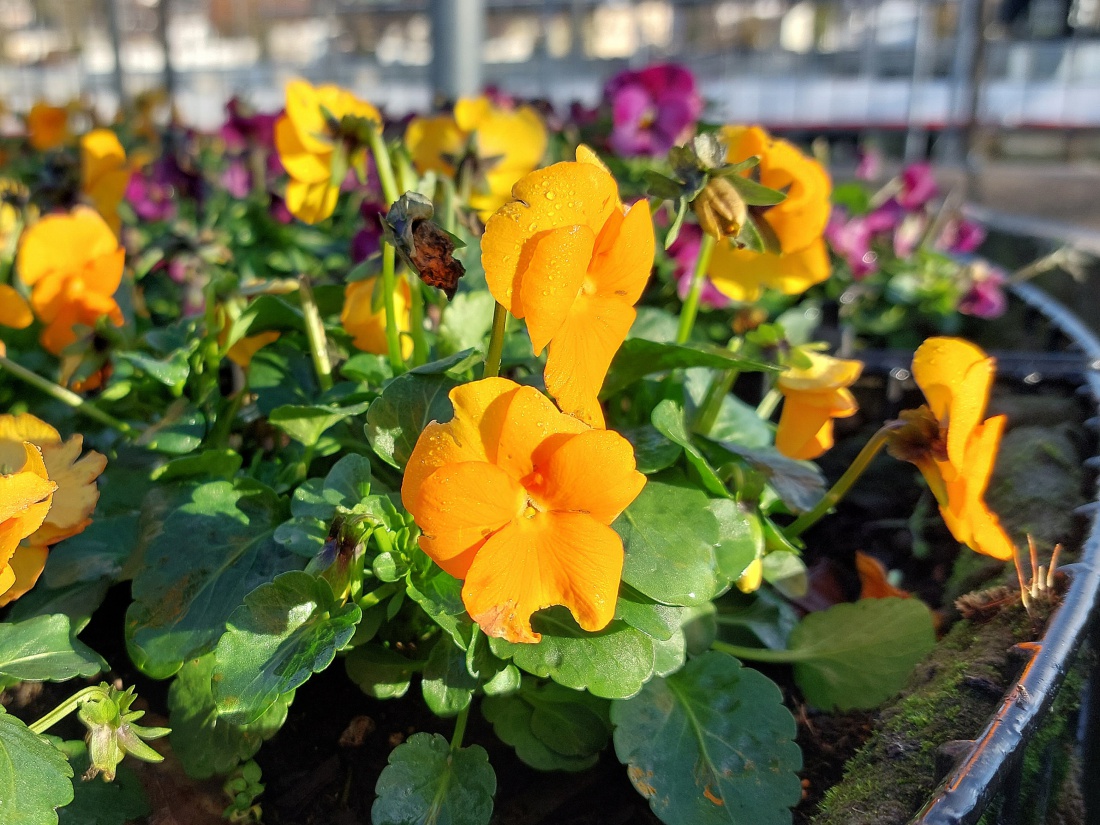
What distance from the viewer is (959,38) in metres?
7.96

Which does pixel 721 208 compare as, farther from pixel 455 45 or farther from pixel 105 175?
pixel 455 45

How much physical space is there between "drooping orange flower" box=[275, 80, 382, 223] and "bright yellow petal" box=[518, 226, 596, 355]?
0.56 m

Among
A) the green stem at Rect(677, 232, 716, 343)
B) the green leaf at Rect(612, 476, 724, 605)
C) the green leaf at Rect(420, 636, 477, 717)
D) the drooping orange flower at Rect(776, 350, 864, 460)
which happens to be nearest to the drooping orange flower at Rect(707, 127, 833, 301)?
the green stem at Rect(677, 232, 716, 343)

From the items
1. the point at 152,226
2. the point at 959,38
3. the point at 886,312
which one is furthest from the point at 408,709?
the point at 959,38

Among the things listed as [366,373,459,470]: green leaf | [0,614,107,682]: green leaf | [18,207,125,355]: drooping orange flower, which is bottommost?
[0,614,107,682]: green leaf

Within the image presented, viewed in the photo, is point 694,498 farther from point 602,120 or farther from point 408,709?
point 602,120

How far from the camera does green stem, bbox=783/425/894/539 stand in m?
0.88

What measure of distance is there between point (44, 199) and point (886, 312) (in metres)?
1.87

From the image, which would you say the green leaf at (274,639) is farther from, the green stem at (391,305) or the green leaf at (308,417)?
the green stem at (391,305)

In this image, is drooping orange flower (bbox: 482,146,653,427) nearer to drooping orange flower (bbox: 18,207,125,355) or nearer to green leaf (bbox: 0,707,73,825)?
green leaf (bbox: 0,707,73,825)

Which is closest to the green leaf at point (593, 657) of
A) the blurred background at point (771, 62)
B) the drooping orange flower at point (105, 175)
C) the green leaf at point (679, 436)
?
the green leaf at point (679, 436)

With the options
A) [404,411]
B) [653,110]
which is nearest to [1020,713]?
[404,411]

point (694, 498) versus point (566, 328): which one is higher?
point (566, 328)

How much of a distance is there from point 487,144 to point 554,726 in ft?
3.04
